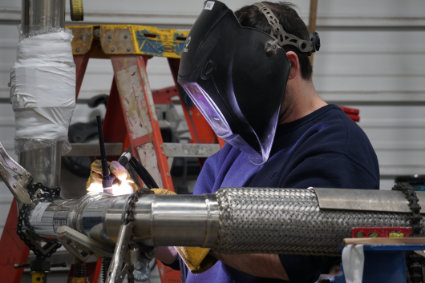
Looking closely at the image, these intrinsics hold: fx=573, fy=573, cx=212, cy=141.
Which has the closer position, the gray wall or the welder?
the welder

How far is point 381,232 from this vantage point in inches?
45.2

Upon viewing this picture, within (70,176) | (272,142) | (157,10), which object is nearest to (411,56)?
(157,10)

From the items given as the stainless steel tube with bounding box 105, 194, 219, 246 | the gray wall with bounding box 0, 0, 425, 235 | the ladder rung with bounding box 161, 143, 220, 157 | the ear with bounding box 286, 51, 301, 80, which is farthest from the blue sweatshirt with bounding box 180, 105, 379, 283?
the gray wall with bounding box 0, 0, 425, 235

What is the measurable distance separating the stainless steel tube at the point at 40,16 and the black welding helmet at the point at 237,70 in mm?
868

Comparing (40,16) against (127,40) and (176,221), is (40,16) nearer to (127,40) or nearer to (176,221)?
(127,40)

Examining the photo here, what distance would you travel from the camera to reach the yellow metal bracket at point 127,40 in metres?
2.55

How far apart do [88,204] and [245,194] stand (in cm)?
38

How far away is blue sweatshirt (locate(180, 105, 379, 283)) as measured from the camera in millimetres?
1335

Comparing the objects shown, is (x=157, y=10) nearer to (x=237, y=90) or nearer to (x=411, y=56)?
(x=411, y=56)

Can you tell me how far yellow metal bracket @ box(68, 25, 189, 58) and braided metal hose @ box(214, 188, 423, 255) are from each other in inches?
60.2

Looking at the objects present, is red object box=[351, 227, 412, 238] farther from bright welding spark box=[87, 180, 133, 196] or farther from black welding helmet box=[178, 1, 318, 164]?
bright welding spark box=[87, 180, 133, 196]

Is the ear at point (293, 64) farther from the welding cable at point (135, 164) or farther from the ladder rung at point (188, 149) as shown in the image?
the ladder rung at point (188, 149)

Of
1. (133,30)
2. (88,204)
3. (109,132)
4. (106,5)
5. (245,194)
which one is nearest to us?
(245,194)

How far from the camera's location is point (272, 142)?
1540 mm
